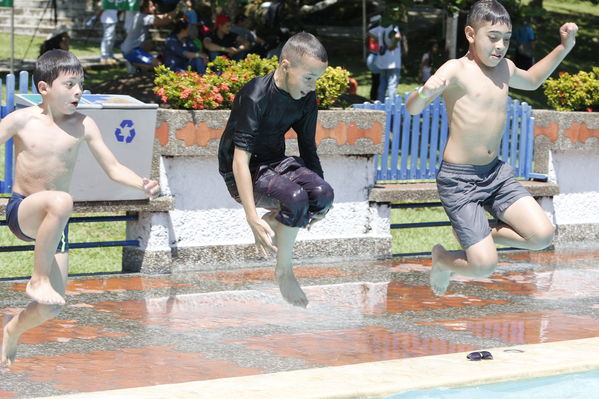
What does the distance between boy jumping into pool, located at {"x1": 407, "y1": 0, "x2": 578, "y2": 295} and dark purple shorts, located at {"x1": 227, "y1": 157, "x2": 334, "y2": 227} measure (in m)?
0.96

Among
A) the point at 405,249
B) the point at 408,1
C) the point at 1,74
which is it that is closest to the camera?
the point at 405,249

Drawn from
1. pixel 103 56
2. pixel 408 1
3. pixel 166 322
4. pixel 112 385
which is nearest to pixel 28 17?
pixel 103 56

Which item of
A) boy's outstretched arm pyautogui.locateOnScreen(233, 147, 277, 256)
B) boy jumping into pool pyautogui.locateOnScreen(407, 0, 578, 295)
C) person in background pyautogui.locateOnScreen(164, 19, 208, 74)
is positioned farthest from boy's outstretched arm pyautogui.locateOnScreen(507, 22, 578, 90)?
person in background pyautogui.locateOnScreen(164, 19, 208, 74)

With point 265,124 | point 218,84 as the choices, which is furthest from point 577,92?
point 265,124

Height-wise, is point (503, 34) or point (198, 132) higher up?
point (503, 34)

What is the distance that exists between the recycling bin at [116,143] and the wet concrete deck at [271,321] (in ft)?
2.52

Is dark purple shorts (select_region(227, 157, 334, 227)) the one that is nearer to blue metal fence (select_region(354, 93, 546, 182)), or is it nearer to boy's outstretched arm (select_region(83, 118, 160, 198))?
boy's outstretched arm (select_region(83, 118, 160, 198))

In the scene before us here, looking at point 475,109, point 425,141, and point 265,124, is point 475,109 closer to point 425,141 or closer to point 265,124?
point 265,124

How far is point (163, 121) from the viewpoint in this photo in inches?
364

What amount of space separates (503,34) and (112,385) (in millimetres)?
3221

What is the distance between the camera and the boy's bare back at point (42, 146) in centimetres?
559

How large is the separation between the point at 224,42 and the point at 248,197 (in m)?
10.9

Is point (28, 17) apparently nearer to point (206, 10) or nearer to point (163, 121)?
point (206, 10)

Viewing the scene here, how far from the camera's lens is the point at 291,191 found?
6.42 m
